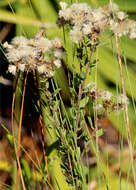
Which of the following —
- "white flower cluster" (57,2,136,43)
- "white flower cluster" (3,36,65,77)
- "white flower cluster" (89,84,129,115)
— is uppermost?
"white flower cluster" (57,2,136,43)

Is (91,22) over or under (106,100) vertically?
over

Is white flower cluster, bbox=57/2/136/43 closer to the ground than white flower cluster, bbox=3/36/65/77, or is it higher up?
higher up

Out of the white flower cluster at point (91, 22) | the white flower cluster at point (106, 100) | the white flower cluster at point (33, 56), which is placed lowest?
the white flower cluster at point (106, 100)

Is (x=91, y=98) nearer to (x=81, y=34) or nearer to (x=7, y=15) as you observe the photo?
(x=81, y=34)

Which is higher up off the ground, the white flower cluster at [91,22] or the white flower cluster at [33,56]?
the white flower cluster at [91,22]
